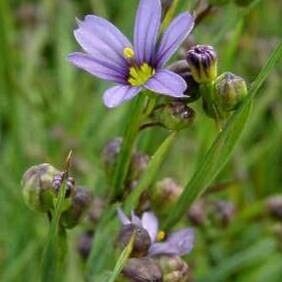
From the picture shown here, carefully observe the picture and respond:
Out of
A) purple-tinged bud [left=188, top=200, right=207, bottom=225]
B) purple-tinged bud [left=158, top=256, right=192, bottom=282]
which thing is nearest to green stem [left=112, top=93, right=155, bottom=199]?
purple-tinged bud [left=158, top=256, right=192, bottom=282]

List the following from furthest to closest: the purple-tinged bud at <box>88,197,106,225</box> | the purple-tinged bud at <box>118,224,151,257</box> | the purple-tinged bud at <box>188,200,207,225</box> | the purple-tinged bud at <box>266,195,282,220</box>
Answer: the purple-tinged bud at <box>266,195,282,220</box> < the purple-tinged bud at <box>188,200,207,225</box> < the purple-tinged bud at <box>88,197,106,225</box> < the purple-tinged bud at <box>118,224,151,257</box>

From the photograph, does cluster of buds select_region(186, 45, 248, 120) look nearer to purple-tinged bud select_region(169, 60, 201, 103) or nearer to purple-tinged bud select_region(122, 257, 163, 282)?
purple-tinged bud select_region(169, 60, 201, 103)

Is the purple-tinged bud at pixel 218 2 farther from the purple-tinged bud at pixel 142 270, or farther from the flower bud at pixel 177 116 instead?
the purple-tinged bud at pixel 142 270

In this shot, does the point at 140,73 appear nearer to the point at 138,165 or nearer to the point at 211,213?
the point at 138,165

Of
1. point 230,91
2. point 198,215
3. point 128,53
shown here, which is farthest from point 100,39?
point 198,215

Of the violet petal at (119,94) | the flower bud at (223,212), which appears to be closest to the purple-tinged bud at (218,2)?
the violet petal at (119,94)

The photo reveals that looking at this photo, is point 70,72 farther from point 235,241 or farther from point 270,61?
point 270,61

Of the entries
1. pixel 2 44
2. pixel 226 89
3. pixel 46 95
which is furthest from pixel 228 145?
pixel 46 95
